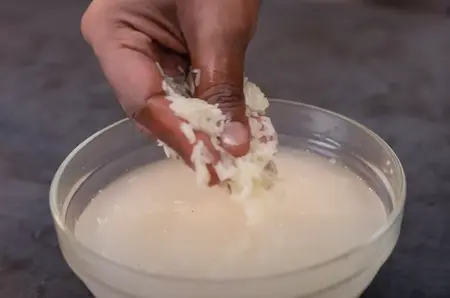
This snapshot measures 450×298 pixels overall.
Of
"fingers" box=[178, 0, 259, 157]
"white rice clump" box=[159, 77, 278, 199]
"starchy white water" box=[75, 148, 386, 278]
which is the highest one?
"fingers" box=[178, 0, 259, 157]

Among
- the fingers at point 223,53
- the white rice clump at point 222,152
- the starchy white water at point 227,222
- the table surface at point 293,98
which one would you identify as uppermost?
the fingers at point 223,53

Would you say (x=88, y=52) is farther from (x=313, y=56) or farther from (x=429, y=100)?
(x=429, y=100)

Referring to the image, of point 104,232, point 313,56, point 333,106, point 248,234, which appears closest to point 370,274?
point 248,234

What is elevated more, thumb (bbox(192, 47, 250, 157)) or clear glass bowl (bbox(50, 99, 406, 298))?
thumb (bbox(192, 47, 250, 157))

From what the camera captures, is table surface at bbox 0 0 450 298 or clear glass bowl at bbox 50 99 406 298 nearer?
clear glass bowl at bbox 50 99 406 298

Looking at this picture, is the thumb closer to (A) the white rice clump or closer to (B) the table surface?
(A) the white rice clump

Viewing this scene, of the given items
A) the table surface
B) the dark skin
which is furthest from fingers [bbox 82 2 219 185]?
the table surface

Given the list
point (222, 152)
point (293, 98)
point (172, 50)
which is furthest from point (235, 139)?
point (293, 98)

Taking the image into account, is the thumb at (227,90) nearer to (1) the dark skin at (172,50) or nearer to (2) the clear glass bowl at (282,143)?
(1) the dark skin at (172,50)

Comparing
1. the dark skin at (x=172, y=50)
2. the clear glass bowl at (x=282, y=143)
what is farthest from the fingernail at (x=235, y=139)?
the clear glass bowl at (x=282, y=143)
